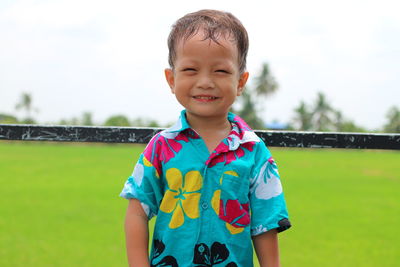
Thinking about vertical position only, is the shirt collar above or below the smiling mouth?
below

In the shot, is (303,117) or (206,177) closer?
(206,177)

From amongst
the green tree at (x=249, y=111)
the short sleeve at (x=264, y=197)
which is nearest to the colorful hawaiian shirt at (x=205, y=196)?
the short sleeve at (x=264, y=197)

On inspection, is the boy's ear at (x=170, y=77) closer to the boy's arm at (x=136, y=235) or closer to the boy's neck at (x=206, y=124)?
the boy's neck at (x=206, y=124)

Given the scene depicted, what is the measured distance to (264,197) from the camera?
50.2 inches

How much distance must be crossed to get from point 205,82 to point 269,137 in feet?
1.54

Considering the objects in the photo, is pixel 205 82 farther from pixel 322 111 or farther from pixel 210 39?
pixel 322 111

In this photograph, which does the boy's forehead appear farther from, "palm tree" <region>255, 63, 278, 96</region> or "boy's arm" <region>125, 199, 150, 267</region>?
"palm tree" <region>255, 63, 278, 96</region>

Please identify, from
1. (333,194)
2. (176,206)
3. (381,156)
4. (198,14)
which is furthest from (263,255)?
Result: (381,156)

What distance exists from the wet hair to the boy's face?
15 mm

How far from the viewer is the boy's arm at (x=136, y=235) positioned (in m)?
1.27

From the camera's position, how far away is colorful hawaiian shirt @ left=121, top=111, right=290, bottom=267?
123 centimetres

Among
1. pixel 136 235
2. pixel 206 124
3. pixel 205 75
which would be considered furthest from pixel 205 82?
pixel 136 235

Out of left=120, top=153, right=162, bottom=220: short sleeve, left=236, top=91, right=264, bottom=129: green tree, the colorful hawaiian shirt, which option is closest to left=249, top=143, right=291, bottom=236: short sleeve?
the colorful hawaiian shirt

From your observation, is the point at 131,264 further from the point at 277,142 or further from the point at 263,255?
the point at 277,142
